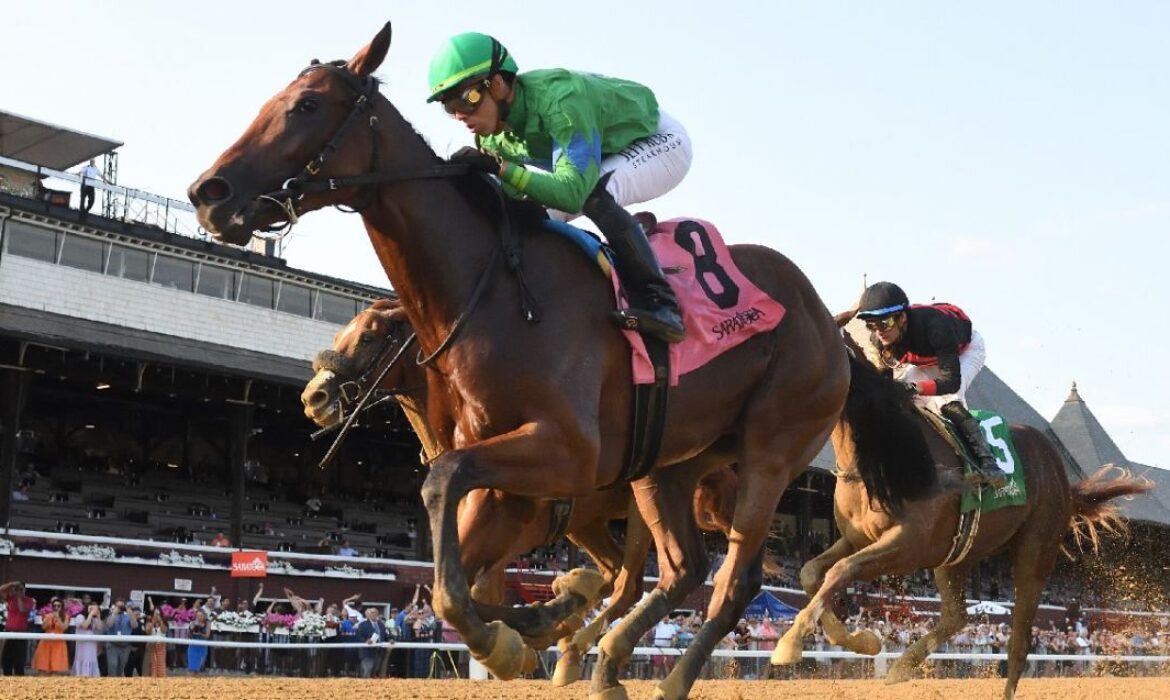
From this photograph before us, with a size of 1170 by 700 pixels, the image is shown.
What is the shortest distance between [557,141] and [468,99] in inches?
14.1

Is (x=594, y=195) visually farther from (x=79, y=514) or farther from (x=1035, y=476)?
(x=79, y=514)

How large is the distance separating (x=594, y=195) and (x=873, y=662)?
44.2 feet

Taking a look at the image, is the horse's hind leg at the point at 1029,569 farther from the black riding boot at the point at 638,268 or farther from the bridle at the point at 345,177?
the bridle at the point at 345,177

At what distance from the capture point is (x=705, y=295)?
5668 mm

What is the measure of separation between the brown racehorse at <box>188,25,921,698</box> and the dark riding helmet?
3.37 metres

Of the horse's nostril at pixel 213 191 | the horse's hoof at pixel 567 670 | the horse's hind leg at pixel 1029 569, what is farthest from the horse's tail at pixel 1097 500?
the horse's nostril at pixel 213 191

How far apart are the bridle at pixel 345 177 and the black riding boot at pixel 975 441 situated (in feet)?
17.3

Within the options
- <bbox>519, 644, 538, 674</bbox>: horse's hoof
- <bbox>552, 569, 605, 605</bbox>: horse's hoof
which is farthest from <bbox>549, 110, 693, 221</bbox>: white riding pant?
<bbox>519, 644, 538, 674</bbox>: horse's hoof

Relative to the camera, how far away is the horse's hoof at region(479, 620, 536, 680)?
4.58m

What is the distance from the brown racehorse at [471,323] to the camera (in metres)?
4.64

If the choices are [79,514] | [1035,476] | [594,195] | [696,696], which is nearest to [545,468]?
[594,195]

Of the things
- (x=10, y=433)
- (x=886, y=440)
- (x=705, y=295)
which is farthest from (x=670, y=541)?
(x=10, y=433)

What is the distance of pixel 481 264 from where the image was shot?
5.07 m

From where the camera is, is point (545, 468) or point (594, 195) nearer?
point (545, 468)
